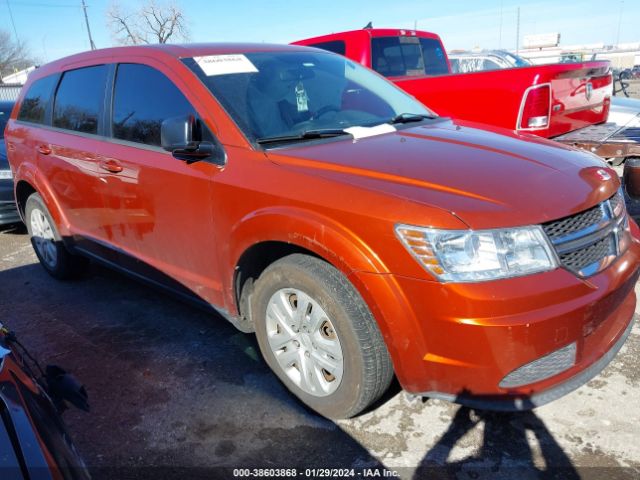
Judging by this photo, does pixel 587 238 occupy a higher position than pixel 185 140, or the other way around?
pixel 185 140

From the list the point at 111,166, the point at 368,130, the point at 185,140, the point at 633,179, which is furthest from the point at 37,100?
the point at 633,179

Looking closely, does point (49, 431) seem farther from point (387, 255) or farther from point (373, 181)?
point (373, 181)

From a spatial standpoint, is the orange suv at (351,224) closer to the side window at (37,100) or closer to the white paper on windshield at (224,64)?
the white paper on windshield at (224,64)

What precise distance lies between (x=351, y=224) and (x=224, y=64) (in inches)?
58.5

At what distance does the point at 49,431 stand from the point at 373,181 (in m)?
1.47

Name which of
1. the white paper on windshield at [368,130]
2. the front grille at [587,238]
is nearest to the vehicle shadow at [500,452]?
the front grille at [587,238]

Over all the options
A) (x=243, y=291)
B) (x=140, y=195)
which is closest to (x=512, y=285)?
(x=243, y=291)

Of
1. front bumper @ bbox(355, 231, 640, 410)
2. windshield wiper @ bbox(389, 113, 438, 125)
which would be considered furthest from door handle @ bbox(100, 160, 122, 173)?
front bumper @ bbox(355, 231, 640, 410)

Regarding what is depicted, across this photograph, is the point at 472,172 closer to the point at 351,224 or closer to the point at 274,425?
the point at 351,224

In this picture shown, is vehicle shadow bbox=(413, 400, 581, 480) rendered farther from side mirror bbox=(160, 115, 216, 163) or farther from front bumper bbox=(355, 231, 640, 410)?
side mirror bbox=(160, 115, 216, 163)

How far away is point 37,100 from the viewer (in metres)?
4.51

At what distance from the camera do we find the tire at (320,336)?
87.2 inches

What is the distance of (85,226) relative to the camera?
152 inches

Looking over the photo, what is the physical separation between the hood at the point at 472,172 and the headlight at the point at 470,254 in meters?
0.05
